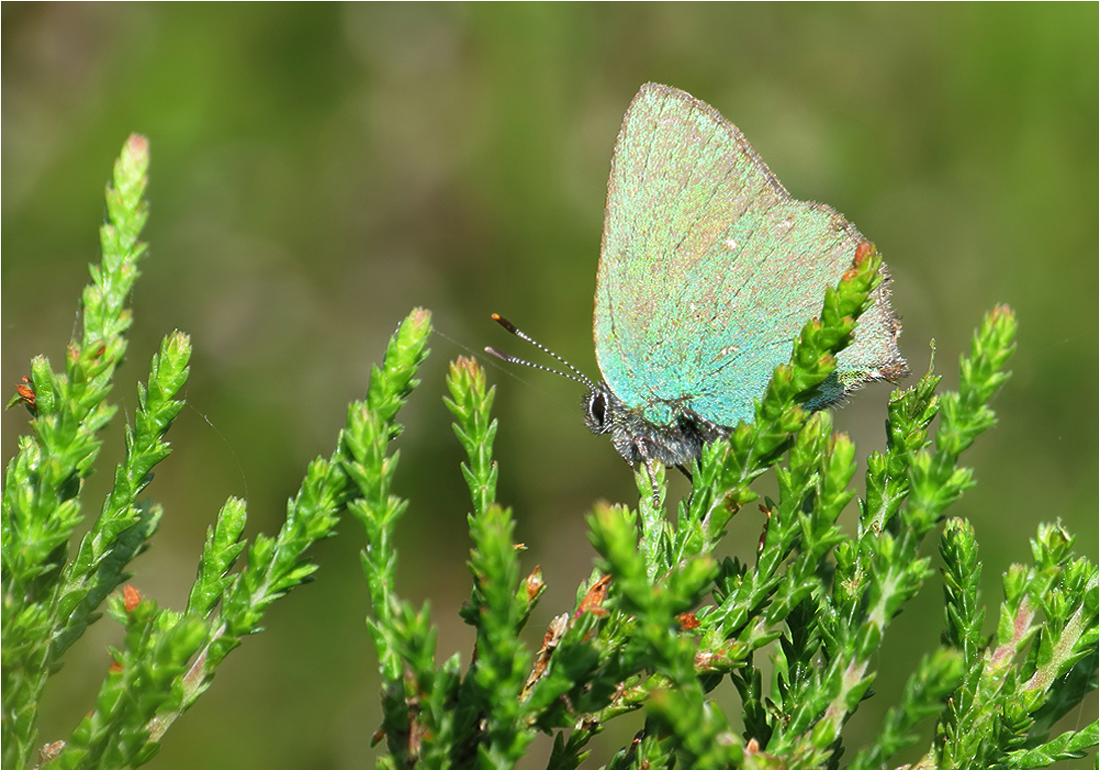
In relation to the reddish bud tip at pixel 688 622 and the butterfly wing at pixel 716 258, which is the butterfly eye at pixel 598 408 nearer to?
the butterfly wing at pixel 716 258

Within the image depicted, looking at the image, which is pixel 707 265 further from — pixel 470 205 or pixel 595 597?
pixel 470 205

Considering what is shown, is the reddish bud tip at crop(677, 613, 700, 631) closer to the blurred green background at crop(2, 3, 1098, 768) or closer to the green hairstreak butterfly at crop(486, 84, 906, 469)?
the green hairstreak butterfly at crop(486, 84, 906, 469)

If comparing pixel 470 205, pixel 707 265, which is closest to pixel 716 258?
pixel 707 265

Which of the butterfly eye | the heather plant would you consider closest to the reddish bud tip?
the heather plant

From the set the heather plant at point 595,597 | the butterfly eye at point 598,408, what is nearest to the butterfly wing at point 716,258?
the butterfly eye at point 598,408

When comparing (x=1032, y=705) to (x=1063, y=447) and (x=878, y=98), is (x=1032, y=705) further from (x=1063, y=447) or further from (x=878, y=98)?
(x=878, y=98)

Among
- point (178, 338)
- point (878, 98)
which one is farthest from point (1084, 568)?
point (878, 98)
